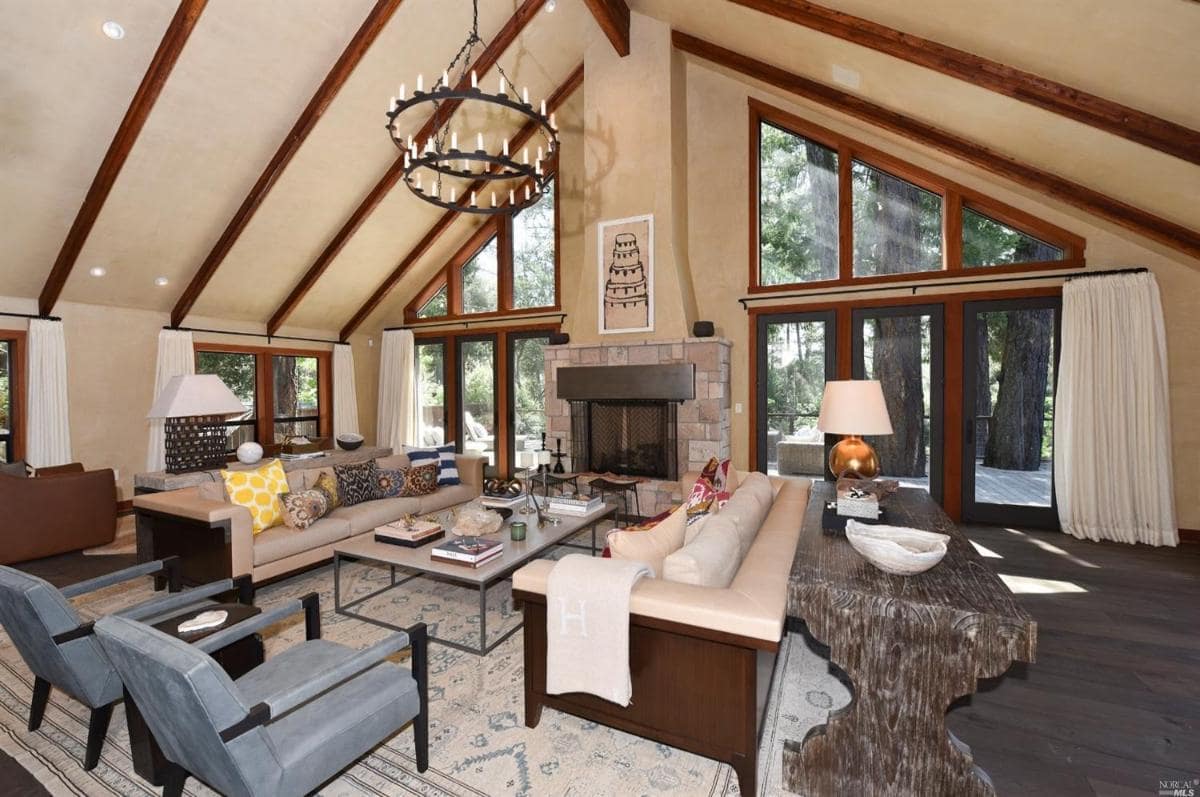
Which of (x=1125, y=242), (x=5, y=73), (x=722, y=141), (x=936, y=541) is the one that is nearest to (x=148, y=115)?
(x=5, y=73)

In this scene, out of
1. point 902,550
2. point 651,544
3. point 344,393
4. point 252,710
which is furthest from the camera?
point 344,393

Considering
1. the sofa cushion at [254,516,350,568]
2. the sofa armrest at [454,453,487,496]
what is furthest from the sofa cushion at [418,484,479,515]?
the sofa cushion at [254,516,350,568]

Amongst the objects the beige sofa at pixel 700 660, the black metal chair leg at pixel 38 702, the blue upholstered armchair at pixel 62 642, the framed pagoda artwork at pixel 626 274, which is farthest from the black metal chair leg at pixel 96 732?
the framed pagoda artwork at pixel 626 274

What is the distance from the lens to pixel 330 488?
14.0 feet

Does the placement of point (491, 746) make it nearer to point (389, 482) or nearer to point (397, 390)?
point (389, 482)

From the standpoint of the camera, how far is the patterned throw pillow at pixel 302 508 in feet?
12.3

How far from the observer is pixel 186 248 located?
5.93 meters

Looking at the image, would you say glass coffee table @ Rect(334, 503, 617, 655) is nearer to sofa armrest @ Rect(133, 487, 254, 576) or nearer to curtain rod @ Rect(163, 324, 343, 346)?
sofa armrest @ Rect(133, 487, 254, 576)

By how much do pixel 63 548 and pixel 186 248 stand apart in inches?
133

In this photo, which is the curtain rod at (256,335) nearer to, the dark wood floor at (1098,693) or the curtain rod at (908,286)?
the curtain rod at (908,286)

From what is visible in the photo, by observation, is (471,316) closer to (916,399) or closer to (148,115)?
(148,115)

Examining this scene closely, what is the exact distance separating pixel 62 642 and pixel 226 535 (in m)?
1.54

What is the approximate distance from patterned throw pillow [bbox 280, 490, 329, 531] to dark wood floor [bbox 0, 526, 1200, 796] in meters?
1.77

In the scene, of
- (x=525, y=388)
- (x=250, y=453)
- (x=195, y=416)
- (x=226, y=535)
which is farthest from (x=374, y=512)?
(x=525, y=388)
